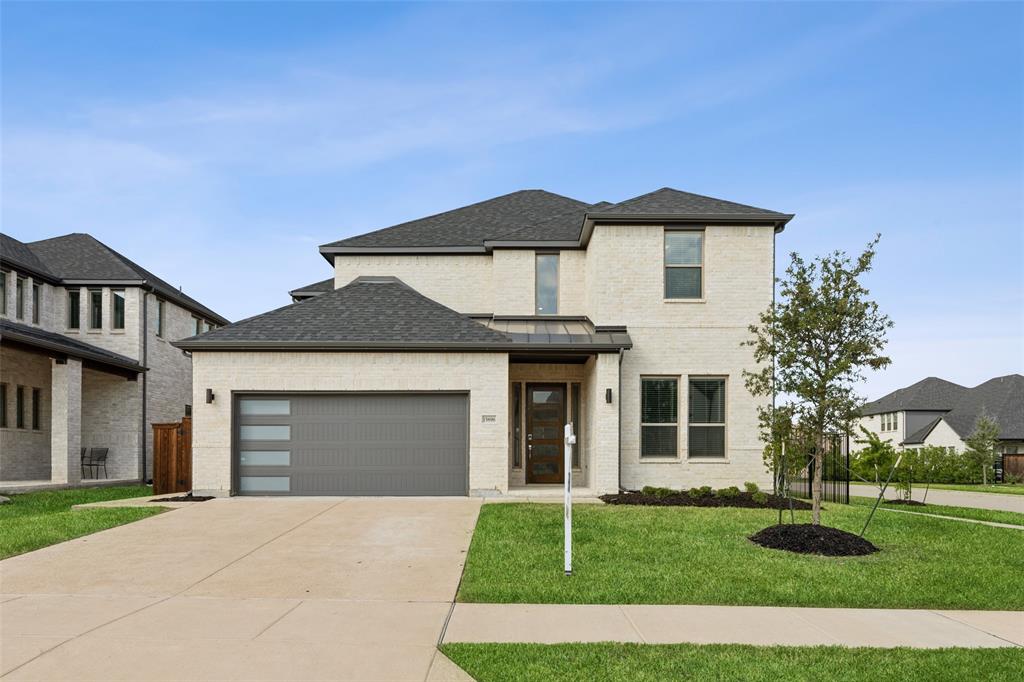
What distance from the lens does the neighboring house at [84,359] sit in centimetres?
2136

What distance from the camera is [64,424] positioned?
66.2 feet

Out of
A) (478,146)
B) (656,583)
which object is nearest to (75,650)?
(656,583)

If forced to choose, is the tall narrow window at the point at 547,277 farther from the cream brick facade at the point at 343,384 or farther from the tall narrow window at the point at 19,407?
the tall narrow window at the point at 19,407

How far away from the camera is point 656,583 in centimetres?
809

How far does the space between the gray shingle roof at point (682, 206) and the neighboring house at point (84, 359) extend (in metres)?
16.3

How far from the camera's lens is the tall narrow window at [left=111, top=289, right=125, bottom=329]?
24.3 m

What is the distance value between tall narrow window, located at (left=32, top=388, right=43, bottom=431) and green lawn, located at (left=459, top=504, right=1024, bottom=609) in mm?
18526

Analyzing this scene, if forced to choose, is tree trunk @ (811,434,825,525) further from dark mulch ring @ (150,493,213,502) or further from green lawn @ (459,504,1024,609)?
dark mulch ring @ (150,493,213,502)

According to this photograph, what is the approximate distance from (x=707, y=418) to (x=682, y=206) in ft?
17.1

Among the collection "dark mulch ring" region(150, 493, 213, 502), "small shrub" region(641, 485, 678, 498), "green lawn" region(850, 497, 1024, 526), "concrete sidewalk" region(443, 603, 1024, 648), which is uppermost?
"concrete sidewalk" region(443, 603, 1024, 648)

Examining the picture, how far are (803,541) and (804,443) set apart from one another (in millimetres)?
1444

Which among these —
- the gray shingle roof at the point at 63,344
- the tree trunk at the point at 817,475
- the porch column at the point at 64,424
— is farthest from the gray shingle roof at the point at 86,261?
the tree trunk at the point at 817,475

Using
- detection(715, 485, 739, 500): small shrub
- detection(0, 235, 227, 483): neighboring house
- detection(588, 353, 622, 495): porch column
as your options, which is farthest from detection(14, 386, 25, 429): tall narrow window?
detection(715, 485, 739, 500): small shrub

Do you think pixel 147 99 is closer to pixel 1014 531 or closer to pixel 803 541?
pixel 803 541
